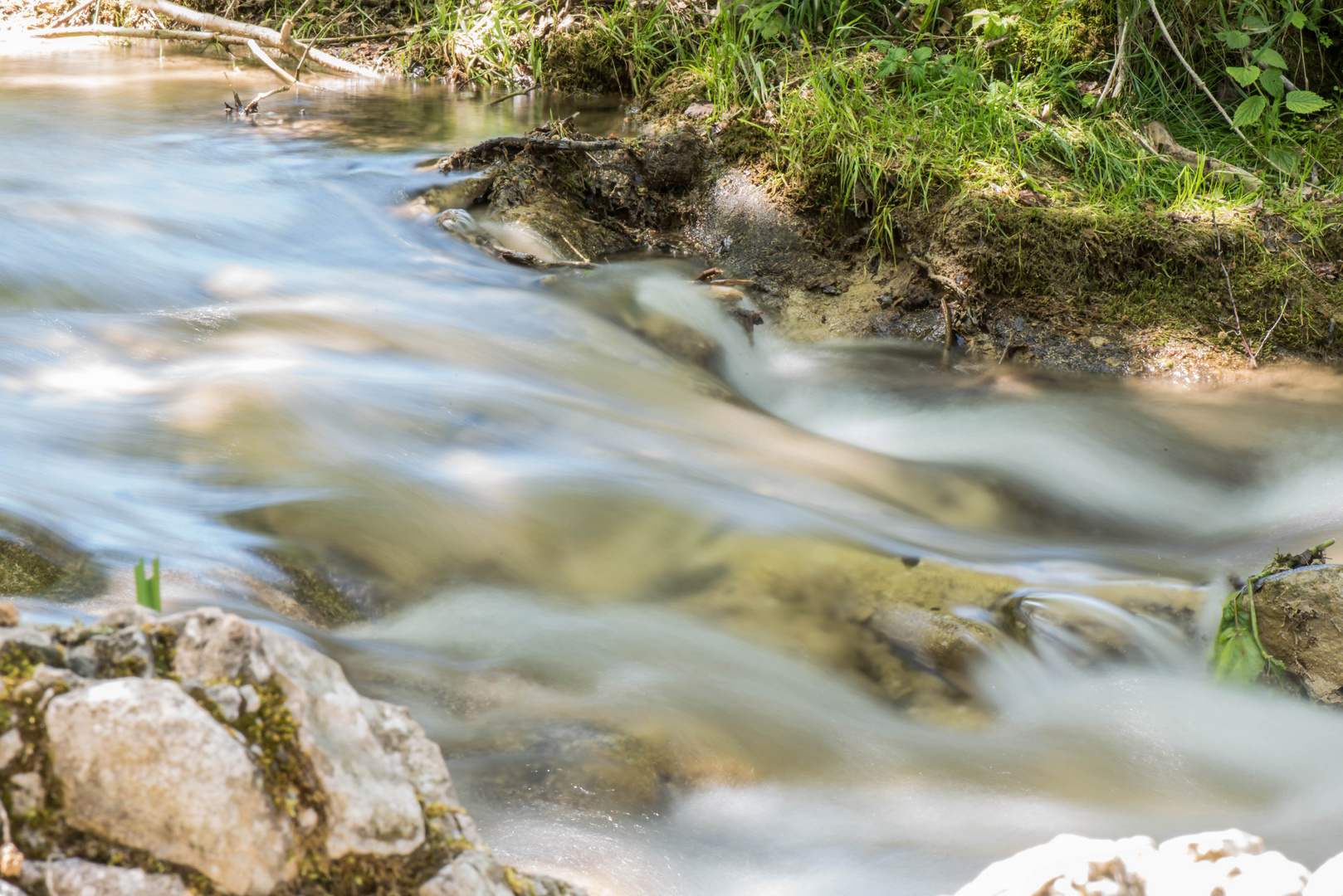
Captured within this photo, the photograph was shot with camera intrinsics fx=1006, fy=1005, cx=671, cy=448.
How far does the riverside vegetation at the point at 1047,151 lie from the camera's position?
164 inches

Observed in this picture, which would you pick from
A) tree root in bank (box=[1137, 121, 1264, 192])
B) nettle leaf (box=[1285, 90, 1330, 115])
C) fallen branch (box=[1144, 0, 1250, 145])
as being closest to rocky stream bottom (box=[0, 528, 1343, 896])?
tree root in bank (box=[1137, 121, 1264, 192])

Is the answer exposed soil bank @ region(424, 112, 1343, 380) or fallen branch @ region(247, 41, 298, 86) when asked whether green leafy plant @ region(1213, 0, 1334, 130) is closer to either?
exposed soil bank @ region(424, 112, 1343, 380)

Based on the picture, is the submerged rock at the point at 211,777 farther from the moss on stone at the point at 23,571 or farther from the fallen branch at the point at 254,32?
the fallen branch at the point at 254,32

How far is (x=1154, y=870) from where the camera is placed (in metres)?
1.08

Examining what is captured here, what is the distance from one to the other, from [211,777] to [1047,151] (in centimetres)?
471

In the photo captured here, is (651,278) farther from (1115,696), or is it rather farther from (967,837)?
(967,837)

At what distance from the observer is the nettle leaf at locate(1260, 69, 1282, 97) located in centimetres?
475

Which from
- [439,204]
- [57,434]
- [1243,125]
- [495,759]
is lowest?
[495,759]

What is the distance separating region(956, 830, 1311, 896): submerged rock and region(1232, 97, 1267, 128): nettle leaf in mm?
4517

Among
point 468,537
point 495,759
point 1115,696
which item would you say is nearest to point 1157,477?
point 1115,696

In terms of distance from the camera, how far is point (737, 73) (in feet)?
17.1

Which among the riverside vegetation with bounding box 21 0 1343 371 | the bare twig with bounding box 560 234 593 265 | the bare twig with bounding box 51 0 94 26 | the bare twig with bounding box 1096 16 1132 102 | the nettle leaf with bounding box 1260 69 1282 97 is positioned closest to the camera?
the riverside vegetation with bounding box 21 0 1343 371

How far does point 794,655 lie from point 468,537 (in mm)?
833

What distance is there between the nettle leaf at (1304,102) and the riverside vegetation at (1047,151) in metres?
0.01
